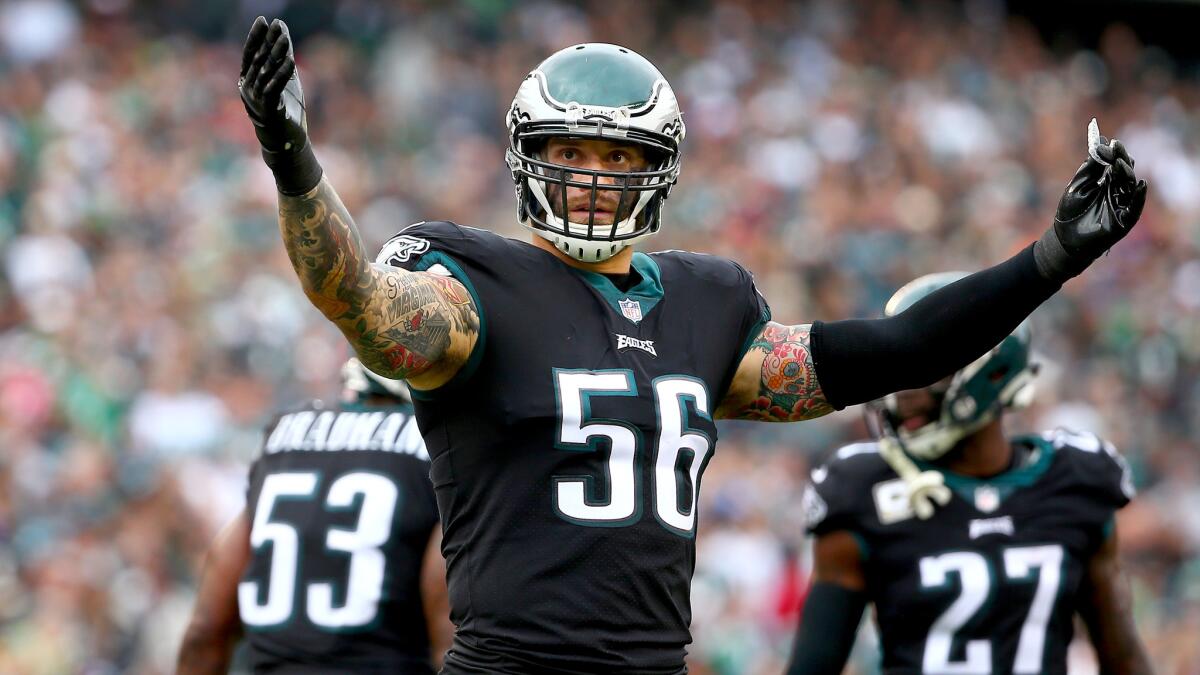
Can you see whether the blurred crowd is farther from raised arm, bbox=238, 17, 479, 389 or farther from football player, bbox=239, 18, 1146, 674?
raised arm, bbox=238, 17, 479, 389

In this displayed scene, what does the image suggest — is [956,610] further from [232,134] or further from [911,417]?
[232,134]

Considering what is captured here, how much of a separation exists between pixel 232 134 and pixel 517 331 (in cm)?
929

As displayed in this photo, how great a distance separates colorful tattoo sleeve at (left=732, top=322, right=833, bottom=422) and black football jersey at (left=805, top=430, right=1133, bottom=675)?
136 centimetres

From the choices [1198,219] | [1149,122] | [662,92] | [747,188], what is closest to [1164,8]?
[1149,122]

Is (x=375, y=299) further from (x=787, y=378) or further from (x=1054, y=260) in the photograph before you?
(x=1054, y=260)

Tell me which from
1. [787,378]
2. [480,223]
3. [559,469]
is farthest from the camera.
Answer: [480,223]

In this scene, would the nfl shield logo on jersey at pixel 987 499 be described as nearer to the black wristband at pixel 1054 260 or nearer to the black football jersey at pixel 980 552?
the black football jersey at pixel 980 552

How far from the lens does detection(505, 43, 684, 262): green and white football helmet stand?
3.44 meters

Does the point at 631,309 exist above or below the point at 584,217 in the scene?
below

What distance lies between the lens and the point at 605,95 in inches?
137

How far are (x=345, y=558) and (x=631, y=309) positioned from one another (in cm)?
170

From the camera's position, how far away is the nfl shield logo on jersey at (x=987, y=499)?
4883 mm

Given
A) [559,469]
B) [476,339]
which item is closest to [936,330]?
[559,469]

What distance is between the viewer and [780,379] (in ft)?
11.7
